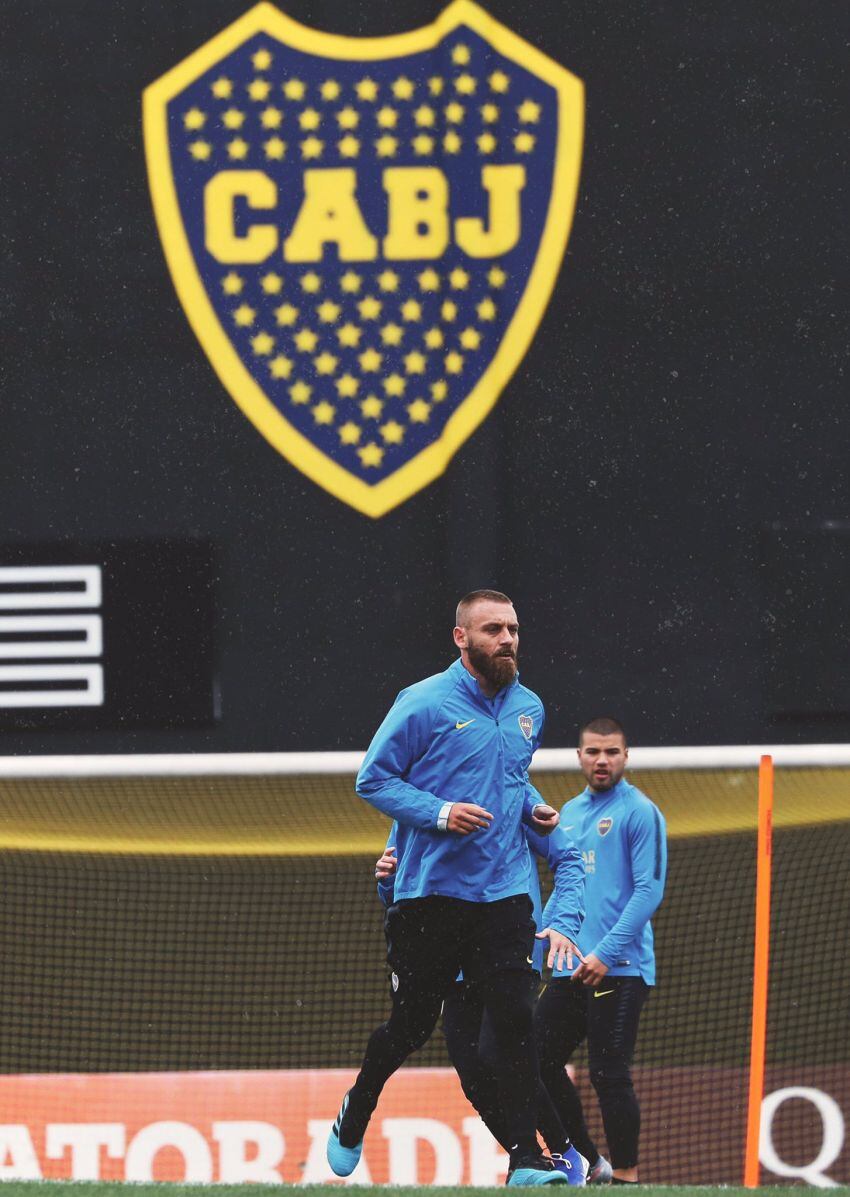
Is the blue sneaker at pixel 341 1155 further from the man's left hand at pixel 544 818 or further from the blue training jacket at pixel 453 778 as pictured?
the man's left hand at pixel 544 818

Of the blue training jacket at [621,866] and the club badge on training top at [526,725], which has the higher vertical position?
the club badge on training top at [526,725]

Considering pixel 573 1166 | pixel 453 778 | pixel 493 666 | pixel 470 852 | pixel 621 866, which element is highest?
pixel 493 666

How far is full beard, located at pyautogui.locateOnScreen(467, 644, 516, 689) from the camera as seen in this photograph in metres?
3.88

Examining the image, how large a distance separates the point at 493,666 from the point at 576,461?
5.94 ft

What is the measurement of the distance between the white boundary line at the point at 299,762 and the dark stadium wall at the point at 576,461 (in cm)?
21

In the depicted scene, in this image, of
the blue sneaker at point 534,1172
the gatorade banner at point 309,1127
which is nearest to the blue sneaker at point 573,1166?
the blue sneaker at point 534,1172

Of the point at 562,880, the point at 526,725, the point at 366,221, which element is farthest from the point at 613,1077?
the point at 366,221

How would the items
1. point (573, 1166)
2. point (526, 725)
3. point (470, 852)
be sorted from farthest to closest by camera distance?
1. point (573, 1166)
2. point (526, 725)
3. point (470, 852)

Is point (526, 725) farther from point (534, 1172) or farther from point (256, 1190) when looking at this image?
point (256, 1190)

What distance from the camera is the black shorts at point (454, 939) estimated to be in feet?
12.8

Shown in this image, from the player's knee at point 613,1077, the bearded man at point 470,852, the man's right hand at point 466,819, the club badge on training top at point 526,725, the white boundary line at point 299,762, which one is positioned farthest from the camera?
the white boundary line at point 299,762

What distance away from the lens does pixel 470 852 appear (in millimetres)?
Answer: 3873

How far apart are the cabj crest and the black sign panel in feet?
1.67

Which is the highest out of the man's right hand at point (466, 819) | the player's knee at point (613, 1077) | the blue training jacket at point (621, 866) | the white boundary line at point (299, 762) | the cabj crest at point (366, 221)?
the cabj crest at point (366, 221)
